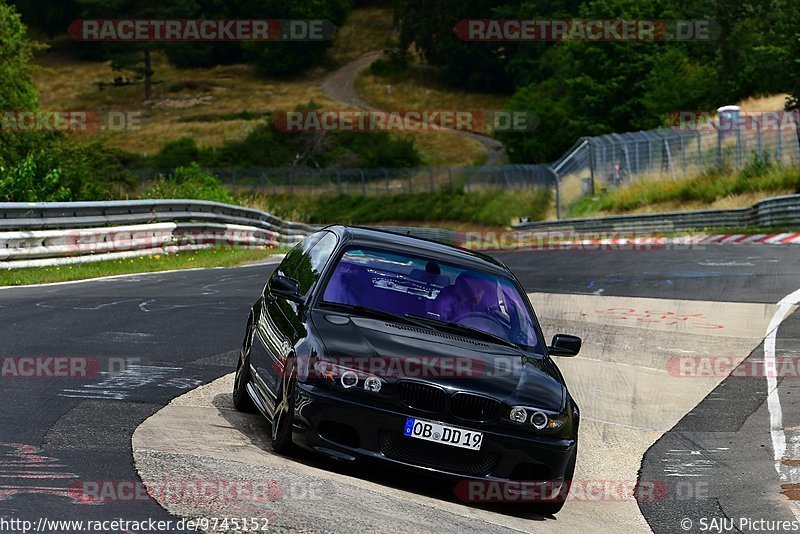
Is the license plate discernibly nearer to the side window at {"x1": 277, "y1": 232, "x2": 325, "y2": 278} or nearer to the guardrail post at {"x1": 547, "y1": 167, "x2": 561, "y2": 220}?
the side window at {"x1": 277, "y1": 232, "x2": 325, "y2": 278}

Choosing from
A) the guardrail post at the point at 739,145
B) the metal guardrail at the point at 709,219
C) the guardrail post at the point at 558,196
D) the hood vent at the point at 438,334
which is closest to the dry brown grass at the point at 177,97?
the guardrail post at the point at 558,196

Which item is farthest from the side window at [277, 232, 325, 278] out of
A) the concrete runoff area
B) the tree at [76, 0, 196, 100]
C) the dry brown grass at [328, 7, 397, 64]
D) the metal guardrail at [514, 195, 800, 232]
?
the dry brown grass at [328, 7, 397, 64]

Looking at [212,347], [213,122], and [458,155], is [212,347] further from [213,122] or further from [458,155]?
[213,122]

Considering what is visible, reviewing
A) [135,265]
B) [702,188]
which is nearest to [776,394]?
[135,265]

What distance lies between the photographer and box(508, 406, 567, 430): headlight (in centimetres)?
774

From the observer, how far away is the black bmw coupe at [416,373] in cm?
757

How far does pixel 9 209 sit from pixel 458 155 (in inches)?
3234

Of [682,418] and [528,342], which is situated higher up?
[528,342]

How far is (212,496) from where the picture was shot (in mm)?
6445

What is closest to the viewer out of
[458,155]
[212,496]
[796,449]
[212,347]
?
[212,496]

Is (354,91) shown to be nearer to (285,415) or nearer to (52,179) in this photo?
(52,179)

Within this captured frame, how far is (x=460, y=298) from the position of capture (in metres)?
8.86

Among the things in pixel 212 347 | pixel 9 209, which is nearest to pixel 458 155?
pixel 9 209

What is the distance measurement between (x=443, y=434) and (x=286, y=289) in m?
1.72
